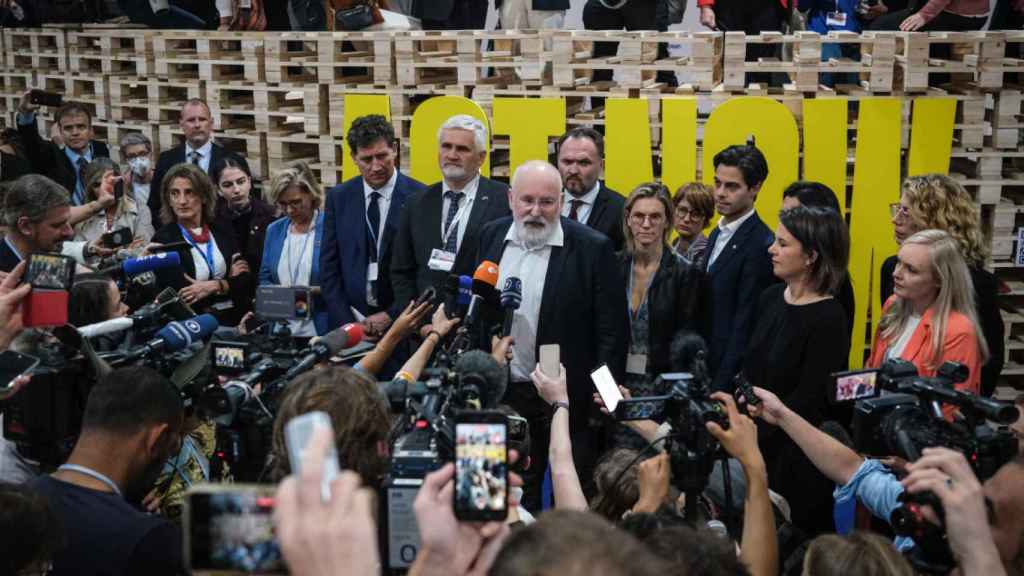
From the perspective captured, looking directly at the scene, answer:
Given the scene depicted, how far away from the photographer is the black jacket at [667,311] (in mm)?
5621

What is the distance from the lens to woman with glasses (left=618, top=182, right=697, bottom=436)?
562 centimetres

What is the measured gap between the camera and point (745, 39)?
24.2 feet

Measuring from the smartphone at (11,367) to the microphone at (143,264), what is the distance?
1441mm

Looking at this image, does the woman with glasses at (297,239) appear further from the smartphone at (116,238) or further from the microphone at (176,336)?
the microphone at (176,336)

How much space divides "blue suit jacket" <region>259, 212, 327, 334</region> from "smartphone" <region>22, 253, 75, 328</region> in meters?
2.70

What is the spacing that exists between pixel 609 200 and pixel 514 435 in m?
2.83

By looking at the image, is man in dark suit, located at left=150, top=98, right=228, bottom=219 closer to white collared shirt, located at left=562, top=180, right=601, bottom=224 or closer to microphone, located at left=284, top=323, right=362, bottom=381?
white collared shirt, located at left=562, top=180, right=601, bottom=224

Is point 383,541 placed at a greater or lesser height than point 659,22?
lesser

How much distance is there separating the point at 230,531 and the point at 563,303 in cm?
362

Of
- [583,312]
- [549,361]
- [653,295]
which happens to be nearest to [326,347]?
[549,361]

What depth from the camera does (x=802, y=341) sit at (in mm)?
4977

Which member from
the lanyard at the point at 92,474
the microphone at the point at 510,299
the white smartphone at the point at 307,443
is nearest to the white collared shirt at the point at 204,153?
the microphone at the point at 510,299

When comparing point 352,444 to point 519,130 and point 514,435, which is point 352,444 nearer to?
point 514,435

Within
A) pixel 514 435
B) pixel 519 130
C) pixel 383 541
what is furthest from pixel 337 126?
pixel 383 541
